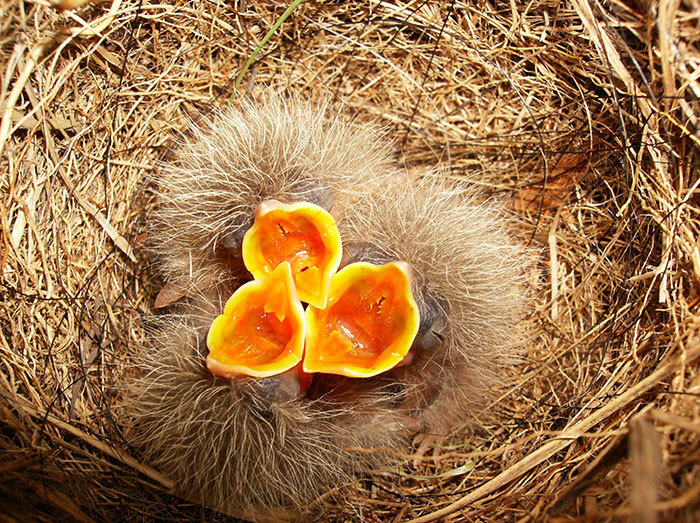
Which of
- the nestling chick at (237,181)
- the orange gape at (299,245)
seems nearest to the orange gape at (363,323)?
the orange gape at (299,245)

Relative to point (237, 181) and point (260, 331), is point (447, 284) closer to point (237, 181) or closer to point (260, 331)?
point (260, 331)

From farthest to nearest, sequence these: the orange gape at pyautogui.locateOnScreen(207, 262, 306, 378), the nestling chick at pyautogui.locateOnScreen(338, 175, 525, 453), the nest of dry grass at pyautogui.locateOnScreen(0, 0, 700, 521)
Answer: the nestling chick at pyautogui.locateOnScreen(338, 175, 525, 453) → the nest of dry grass at pyautogui.locateOnScreen(0, 0, 700, 521) → the orange gape at pyautogui.locateOnScreen(207, 262, 306, 378)

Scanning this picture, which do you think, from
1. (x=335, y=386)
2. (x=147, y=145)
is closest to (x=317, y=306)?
(x=335, y=386)

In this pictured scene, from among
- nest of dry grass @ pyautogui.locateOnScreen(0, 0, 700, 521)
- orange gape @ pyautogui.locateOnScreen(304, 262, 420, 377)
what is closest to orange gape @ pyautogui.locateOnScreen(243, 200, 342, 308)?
orange gape @ pyautogui.locateOnScreen(304, 262, 420, 377)

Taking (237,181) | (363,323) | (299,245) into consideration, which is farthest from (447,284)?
(237,181)

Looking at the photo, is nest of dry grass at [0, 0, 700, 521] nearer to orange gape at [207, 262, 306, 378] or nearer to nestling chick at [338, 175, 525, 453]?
nestling chick at [338, 175, 525, 453]

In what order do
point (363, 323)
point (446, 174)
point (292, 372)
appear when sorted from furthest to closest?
point (446, 174) < point (363, 323) < point (292, 372)

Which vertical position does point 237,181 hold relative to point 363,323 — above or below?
above
